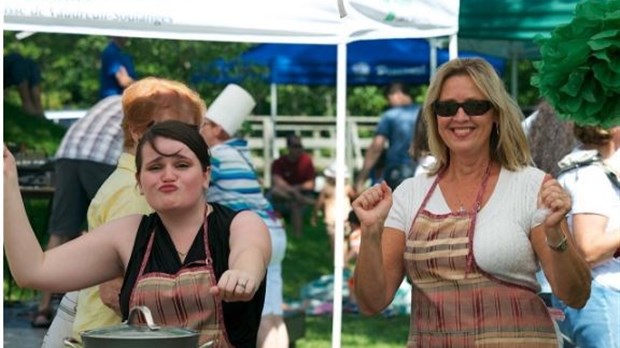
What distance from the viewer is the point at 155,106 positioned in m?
5.71

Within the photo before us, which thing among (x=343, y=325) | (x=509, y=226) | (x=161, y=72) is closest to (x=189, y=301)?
(x=509, y=226)

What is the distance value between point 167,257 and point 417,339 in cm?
83

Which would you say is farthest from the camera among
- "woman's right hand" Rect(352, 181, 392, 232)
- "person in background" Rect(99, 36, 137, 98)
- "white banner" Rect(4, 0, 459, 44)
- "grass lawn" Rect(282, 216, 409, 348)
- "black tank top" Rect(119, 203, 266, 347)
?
"person in background" Rect(99, 36, 137, 98)

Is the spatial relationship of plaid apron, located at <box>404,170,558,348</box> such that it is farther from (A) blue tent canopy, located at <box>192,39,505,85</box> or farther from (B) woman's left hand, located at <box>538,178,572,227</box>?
(A) blue tent canopy, located at <box>192,39,505,85</box>

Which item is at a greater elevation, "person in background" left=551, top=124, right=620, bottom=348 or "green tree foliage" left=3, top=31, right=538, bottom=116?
"green tree foliage" left=3, top=31, right=538, bottom=116

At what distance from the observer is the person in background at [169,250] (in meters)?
4.47

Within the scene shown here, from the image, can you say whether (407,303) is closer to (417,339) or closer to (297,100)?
(417,339)

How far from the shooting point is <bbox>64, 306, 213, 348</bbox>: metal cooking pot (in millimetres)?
4000

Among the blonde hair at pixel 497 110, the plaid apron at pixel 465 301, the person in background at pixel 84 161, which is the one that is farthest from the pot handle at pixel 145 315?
the person in background at pixel 84 161

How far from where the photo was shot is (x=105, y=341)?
13.2 feet

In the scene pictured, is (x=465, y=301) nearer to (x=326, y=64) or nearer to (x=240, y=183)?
(x=240, y=183)

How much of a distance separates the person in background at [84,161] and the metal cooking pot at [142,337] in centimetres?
508

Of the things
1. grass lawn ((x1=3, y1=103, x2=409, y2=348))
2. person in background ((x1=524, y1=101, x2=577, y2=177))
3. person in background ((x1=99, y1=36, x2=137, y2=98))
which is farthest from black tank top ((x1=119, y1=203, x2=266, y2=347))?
person in background ((x1=99, y1=36, x2=137, y2=98))

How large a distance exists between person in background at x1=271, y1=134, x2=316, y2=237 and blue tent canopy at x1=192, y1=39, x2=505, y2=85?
1.42 metres
